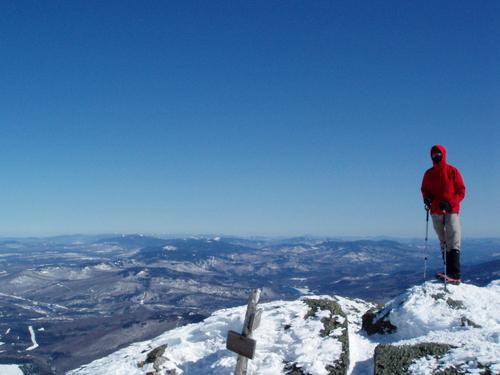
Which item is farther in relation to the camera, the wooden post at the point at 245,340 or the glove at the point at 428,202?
the glove at the point at 428,202

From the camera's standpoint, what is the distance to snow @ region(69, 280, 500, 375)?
13.2 meters

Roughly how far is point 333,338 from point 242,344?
573 cm

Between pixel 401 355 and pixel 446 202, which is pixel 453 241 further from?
pixel 401 355

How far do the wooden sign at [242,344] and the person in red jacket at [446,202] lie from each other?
11160mm

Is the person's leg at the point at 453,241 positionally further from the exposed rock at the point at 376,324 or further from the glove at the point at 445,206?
the exposed rock at the point at 376,324

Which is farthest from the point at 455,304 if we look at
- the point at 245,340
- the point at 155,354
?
the point at 155,354

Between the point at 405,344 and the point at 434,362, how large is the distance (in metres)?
1.99

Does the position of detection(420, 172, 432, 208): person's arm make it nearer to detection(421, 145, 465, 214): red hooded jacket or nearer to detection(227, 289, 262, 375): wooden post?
detection(421, 145, 465, 214): red hooded jacket

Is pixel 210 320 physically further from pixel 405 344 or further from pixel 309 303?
pixel 405 344

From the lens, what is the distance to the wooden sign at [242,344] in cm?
1073

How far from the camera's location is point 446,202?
17.4 meters

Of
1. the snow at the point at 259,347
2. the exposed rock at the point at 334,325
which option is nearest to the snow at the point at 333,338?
the snow at the point at 259,347

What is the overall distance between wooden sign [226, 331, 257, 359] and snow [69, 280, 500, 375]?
12.0 ft

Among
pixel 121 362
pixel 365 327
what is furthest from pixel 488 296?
pixel 121 362
